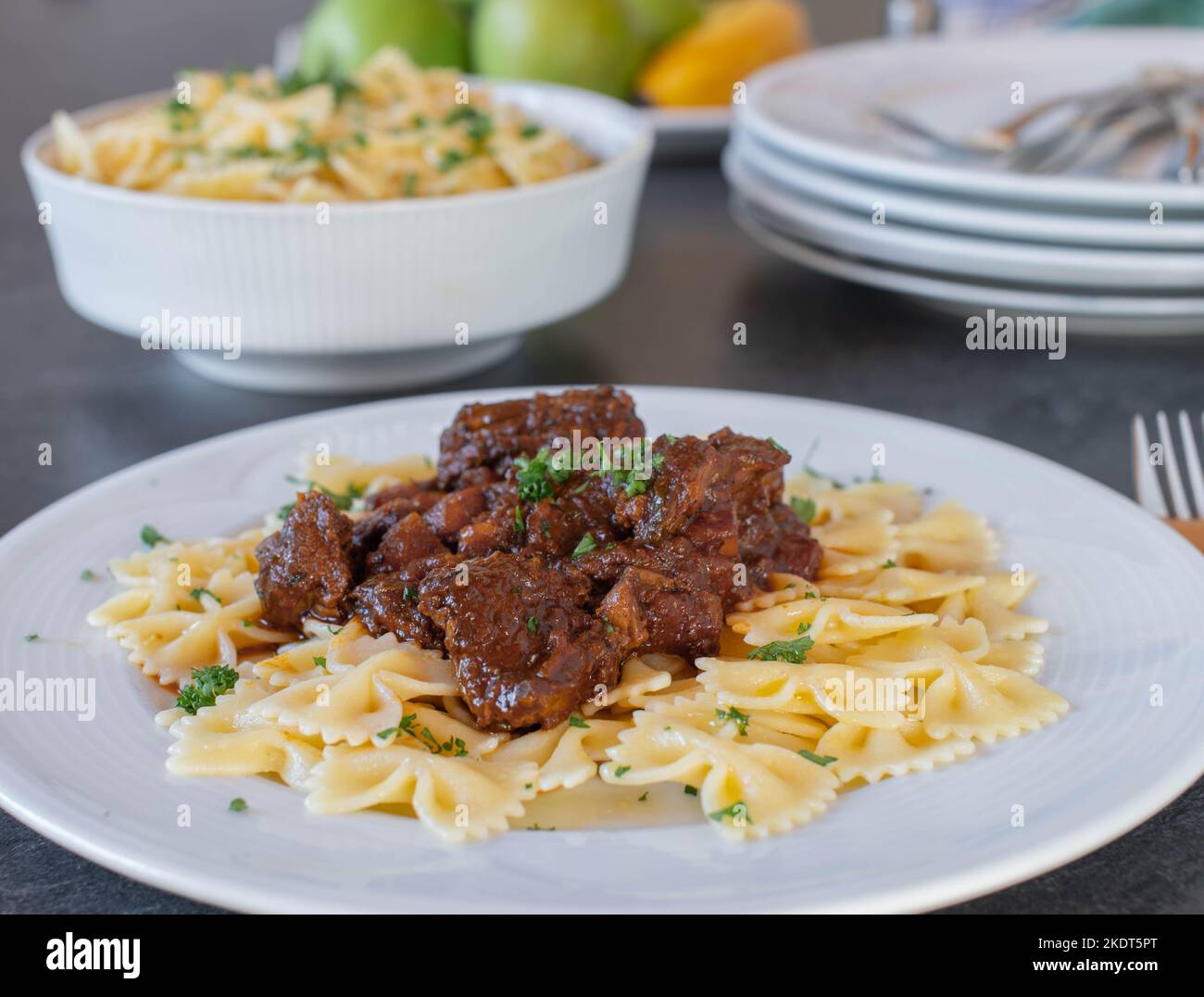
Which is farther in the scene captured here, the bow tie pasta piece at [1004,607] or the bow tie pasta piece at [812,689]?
the bow tie pasta piece at [1004,607]

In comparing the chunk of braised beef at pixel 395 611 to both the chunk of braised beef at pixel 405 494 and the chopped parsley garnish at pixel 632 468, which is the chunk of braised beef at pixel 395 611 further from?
the chopped parsley garnish at pixel 632 468

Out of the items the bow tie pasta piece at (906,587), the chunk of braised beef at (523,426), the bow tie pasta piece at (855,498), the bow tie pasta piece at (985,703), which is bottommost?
the bow tie pasta piece at (855,498)

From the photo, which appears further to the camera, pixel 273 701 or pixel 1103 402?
pixel 1103 402

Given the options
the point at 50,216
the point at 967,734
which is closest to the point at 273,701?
the point at 967,734

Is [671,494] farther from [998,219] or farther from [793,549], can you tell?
[998,219]

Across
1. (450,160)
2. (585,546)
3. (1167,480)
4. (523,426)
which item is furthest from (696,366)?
(585,546)

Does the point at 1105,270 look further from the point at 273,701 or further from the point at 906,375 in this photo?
the point at 273,701

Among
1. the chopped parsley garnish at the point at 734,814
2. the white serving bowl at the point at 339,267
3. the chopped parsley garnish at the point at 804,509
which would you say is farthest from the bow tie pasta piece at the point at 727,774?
the white serving bowl at the point at 339,267
